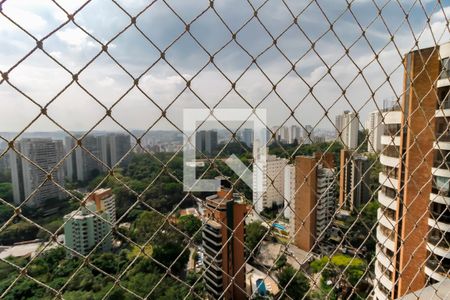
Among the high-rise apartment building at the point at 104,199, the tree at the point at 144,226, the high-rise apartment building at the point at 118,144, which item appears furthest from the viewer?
the tree at the point at 144,226

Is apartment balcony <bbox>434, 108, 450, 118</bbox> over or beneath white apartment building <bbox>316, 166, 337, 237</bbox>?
over

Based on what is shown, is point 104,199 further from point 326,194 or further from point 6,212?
point 326,194

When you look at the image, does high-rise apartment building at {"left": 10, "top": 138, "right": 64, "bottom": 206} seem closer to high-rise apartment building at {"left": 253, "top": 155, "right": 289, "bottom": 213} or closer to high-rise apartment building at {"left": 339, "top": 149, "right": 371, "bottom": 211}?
high-rise apartment building at {"left": 253, "top": 155, "right": 289, "bottom": 213}

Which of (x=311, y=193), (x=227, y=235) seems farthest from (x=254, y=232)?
(x=311, y=193)

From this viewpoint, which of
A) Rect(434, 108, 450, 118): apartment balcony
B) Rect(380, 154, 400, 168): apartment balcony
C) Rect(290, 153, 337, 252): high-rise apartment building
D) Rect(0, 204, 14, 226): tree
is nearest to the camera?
Rect(0, 204, 14, 226): tree

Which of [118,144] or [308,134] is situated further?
[118,144]

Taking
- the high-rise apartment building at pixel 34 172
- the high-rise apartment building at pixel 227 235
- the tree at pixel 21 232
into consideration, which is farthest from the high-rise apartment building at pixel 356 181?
the tree at pixel 21 232

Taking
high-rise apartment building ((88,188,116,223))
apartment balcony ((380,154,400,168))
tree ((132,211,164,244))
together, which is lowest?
tree ((132,211,164,244))

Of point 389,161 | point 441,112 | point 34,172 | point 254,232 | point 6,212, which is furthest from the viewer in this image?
point 254,232

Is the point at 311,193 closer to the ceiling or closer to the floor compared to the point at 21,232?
closer to the ceiling

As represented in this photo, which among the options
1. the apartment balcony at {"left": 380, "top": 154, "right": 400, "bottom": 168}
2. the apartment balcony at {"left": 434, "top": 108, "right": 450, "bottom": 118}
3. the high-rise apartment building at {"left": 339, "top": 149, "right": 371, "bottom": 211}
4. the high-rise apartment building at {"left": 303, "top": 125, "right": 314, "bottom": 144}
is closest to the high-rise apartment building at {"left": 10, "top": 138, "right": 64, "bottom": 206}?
the high-rise apartment building at {"left": 303, "top": 125, "right": 314, "bottom": 144}

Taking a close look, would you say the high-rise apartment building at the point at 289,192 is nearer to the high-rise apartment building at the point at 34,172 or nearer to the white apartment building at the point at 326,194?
the white apartment building at the point at 326,194

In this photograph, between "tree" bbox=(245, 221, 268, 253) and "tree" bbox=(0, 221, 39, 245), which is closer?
"tree" bbox=(0, 221, 39, 245)
